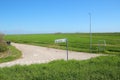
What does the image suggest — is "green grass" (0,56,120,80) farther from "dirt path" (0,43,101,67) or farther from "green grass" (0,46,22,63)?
"green grass" (0,46,22,63)

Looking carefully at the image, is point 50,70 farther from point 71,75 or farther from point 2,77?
point 2,77

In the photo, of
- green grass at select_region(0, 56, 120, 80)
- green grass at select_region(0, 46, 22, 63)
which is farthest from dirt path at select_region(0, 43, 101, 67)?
green grass at select_region(0, 56, 120, 80)

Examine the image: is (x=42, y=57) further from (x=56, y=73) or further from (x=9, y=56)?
(x=56, y=73)

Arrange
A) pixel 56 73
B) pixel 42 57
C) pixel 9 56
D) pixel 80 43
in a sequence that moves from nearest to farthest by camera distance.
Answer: pixel 56 73
pixel 9 56
pixel 42 57
pixel 80 43

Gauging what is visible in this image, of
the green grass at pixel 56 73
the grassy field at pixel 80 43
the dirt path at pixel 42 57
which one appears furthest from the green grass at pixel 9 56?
the grassy field at pixel 80 43

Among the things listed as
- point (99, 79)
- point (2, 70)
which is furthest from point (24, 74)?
point (99, 79)

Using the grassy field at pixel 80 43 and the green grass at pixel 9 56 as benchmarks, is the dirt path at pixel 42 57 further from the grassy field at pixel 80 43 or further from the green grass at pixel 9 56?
the grassy field at pixel 80 43

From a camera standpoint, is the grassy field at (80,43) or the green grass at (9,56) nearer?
the green grass at (9,56)

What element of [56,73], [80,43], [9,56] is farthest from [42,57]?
[80,43]

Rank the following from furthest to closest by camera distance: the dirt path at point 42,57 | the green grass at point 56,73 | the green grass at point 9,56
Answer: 1. the green grass at point 9,56
2. the dirt path at point 42,57
3. the green grass at point 56,73

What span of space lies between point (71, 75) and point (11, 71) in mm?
2599

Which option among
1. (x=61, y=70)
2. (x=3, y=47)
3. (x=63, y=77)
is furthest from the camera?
(x=3, y=47)

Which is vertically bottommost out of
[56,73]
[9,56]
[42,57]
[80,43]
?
[80,43]

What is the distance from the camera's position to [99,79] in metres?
6.96
